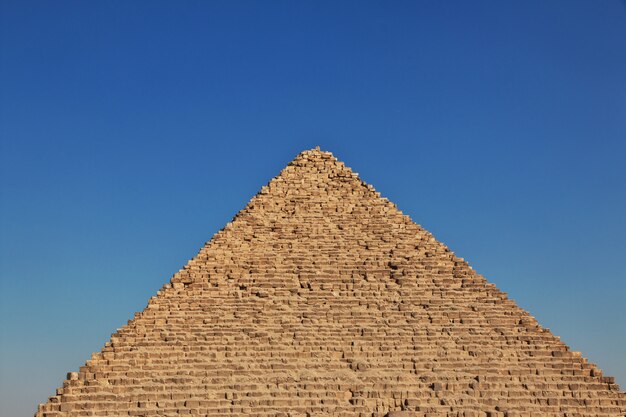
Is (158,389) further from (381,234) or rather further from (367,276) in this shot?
(381,234)

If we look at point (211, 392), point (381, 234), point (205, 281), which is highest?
point (381, 234)

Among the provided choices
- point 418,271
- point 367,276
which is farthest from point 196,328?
point 418,271

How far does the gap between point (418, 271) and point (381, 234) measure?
74.9 inches

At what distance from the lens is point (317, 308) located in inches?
890

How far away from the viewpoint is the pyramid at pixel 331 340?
20125mm

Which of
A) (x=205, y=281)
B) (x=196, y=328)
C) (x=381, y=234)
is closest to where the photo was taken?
(x=196, y=328)

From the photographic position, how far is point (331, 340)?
71.0 feet

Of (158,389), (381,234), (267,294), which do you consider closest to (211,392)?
(158,389)

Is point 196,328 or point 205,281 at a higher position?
point 205,281

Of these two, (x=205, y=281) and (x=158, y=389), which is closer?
(x=158, y=389)

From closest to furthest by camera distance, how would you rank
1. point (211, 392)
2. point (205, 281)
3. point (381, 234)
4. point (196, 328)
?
point (211, 392) → point (196, 328) → point (205, 281) → point (381, 234)

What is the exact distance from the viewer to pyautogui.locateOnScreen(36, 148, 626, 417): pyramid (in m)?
20.1

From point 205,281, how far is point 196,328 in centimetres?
188

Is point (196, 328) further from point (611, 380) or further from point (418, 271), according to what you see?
point (611, 380)
